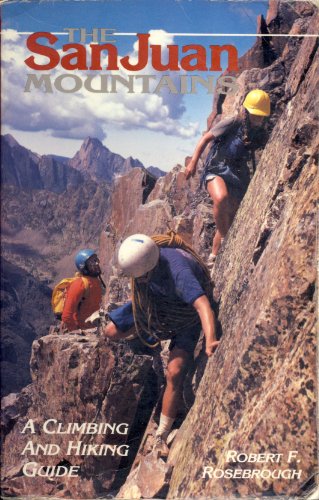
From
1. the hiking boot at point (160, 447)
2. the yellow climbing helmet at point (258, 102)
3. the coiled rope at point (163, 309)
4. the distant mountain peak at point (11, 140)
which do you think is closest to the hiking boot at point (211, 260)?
the coiled rope at point (163, 309)

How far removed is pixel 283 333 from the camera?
5.12m

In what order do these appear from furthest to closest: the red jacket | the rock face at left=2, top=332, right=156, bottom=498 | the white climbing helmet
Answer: the red jacket → the rock face at left=2, top=332, right=156, bottom=498 → the white climbing helmet

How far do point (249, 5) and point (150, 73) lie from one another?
3.88 ft

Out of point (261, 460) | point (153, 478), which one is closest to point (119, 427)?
point (153, 478)

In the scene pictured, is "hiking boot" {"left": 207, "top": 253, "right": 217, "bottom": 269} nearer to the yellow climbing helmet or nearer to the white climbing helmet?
the white climbing helmet

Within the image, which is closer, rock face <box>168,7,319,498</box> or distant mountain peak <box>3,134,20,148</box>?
rock face <box>168,7,319,498</box>

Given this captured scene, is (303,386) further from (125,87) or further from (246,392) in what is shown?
(125,87)

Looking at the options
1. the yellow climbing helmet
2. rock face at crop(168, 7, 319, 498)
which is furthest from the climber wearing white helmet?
the yellow climbing helmet

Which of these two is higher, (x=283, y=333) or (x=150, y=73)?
(x=150, y=73)

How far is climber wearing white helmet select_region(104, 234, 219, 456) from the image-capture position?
5.59 m

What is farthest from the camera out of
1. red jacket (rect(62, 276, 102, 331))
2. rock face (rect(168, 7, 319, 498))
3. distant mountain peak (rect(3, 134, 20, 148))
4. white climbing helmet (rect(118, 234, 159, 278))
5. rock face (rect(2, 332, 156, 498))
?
red jacket (rect(62, 276, 102, 331))

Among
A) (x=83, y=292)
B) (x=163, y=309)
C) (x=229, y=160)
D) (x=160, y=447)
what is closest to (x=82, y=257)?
(x=83, y=292)

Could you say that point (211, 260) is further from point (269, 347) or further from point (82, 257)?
point (82, 257)

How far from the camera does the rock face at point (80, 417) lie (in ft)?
19.1
